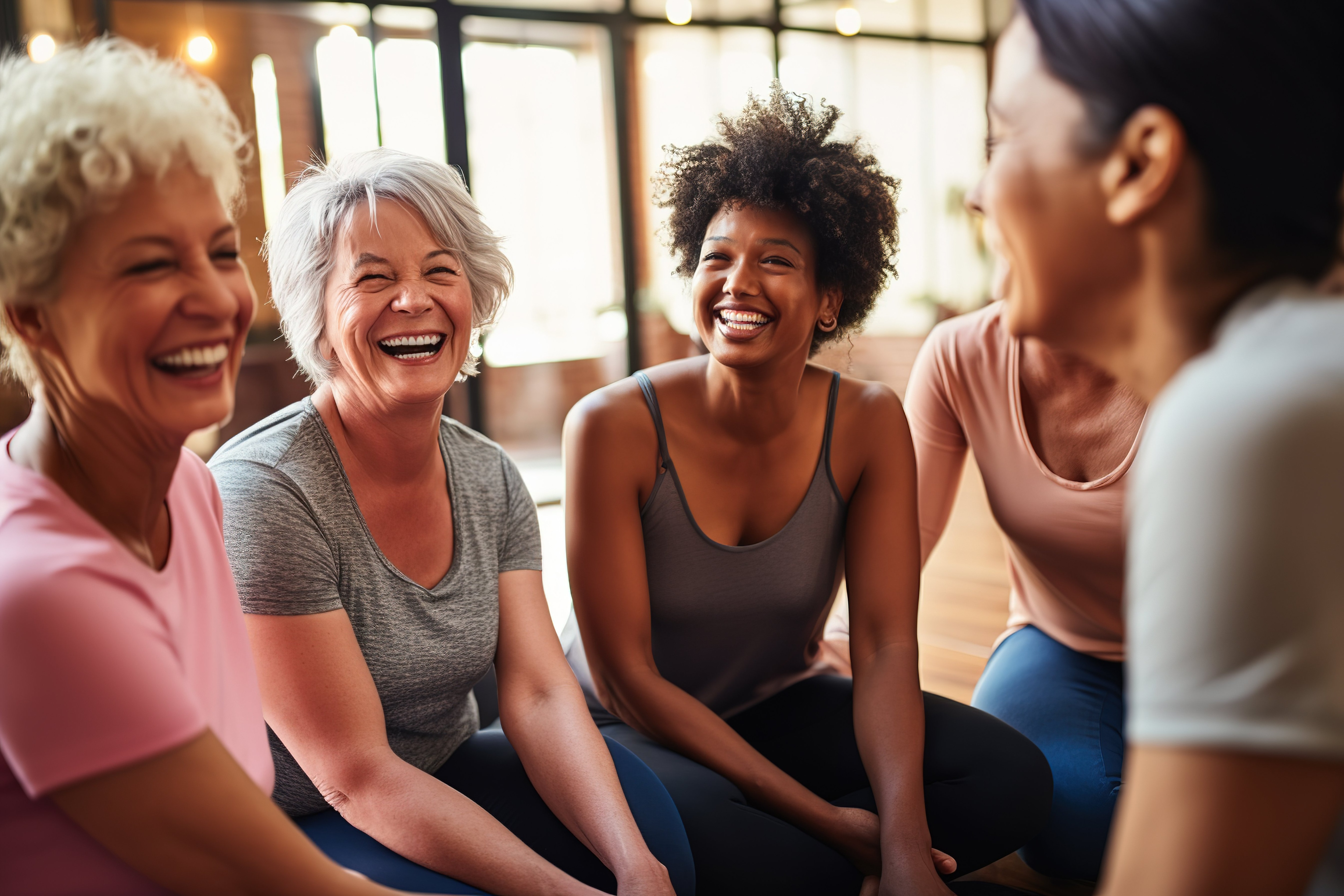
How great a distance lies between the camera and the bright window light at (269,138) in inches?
195

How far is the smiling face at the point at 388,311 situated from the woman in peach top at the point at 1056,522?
896 mm

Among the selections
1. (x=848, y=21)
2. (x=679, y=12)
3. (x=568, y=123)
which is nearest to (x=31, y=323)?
(x=568, y=123)

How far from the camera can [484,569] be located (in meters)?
1.56

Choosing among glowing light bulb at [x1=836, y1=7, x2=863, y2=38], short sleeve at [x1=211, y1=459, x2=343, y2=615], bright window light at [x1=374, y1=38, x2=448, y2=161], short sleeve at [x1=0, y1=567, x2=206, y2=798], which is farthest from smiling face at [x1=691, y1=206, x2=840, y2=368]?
glowing light bulb at [x1=836, y1=7, x2=863, y2=38]

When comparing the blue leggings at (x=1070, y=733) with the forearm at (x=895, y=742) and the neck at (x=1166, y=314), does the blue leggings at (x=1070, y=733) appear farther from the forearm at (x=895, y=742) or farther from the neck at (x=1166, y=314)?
the neck at (x=1166, y=314)

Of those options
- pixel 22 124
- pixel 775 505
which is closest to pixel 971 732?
pixel 775 505

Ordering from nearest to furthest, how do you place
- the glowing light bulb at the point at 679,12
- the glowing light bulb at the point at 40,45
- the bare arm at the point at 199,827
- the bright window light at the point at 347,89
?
the bare arm at the point at 199,827
the glowing light bulb at the point at 40,45
the bright window light at the point at 347,89
the glowing light bulb at the point at 679,12

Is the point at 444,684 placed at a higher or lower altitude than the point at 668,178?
lower

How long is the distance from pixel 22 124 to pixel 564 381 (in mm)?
5353

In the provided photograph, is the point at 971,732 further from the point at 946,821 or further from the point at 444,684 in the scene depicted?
the point at 444,684

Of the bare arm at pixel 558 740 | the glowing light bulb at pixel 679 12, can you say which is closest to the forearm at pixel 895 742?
the bare arm at pixel 558 740

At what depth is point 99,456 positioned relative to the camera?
2.96 feet

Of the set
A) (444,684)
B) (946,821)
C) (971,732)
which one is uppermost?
(444,684)

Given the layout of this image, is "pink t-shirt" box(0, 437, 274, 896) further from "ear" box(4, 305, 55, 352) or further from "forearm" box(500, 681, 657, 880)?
"forearm" box(500, 681, 657, 880)
